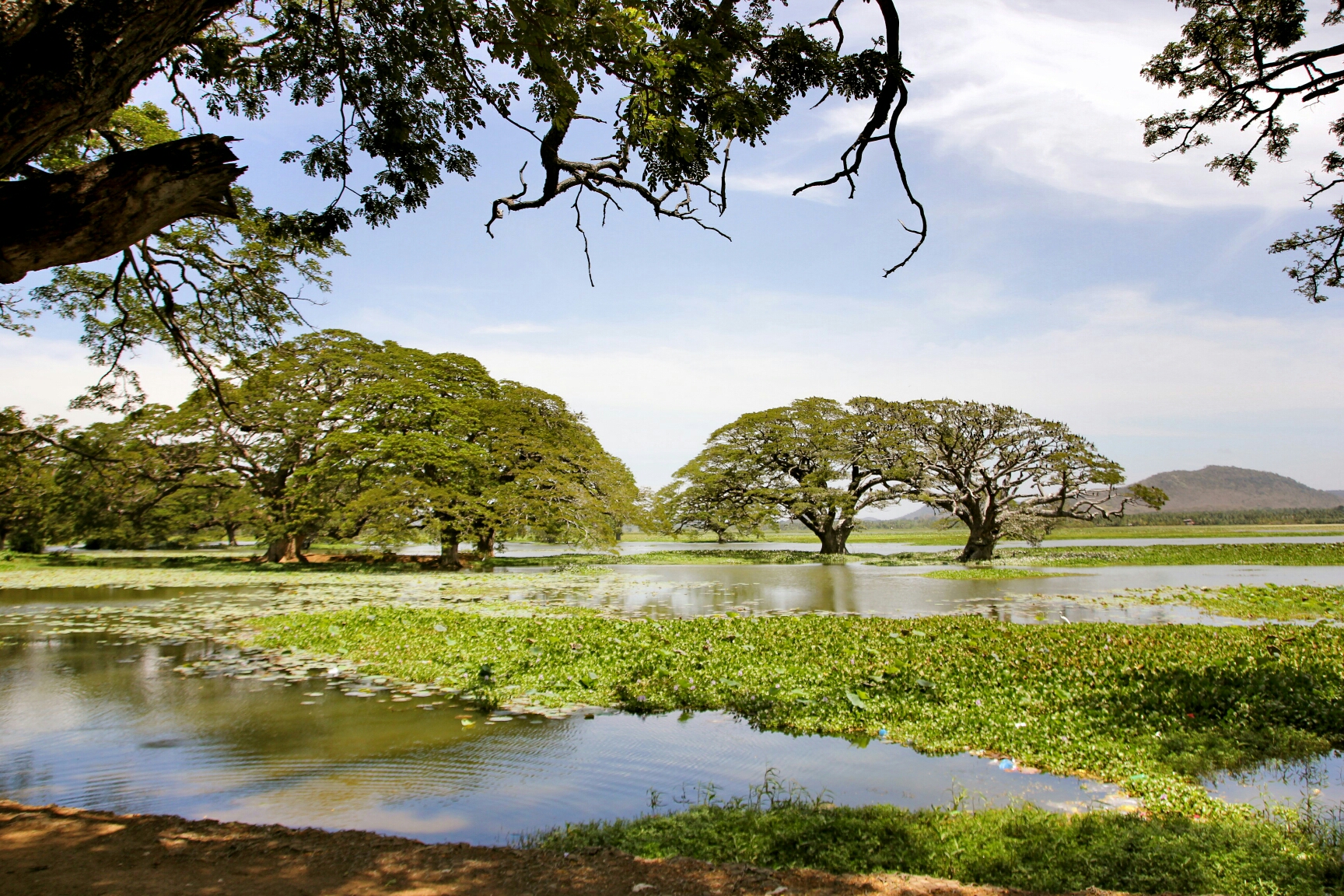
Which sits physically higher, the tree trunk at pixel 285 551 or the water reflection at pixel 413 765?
the tree trunk at pixel 285 551

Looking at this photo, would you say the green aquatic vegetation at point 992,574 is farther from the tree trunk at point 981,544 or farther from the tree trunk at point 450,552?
the tree trunk at point 450,552

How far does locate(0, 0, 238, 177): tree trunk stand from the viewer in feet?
11.8

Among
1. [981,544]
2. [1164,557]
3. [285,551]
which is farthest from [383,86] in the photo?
[1164,557]

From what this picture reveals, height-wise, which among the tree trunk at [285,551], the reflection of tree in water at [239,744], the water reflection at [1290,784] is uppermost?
the tree trunk at [285,551]

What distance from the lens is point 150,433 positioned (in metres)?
27.3

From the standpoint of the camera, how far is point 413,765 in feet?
18.5

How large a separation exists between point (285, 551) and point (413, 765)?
27.0 metres

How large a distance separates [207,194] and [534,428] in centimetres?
2731

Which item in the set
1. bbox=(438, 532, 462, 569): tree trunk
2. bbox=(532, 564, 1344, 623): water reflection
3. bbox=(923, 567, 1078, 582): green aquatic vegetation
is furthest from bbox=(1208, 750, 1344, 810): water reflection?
bbox=(438, 532, 462, 569): tree trunk

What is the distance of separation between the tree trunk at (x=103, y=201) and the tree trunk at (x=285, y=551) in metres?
26.9

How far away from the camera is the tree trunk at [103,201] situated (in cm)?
410

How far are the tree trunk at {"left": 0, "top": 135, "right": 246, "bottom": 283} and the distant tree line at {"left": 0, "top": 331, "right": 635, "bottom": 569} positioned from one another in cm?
2299

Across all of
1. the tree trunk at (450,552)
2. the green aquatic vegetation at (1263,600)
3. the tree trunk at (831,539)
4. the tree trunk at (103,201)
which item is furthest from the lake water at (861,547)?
the tree trunk at (103,201)

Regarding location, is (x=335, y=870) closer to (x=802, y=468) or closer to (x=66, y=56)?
(x=66, y=56)
